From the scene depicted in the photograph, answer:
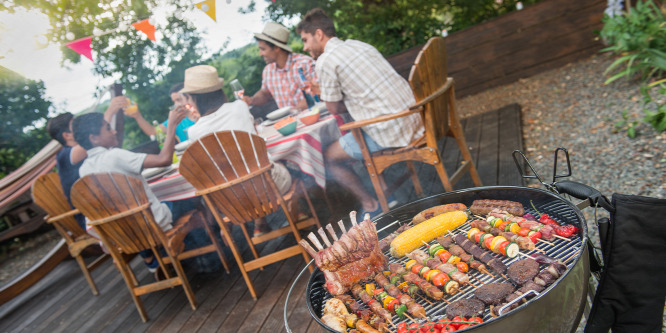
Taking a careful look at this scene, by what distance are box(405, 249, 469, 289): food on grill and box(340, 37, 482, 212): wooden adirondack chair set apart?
1.00 m

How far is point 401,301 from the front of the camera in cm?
144

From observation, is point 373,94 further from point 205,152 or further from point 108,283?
point 108,283

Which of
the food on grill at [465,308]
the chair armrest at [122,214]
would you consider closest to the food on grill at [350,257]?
the food on grill at [465,308]

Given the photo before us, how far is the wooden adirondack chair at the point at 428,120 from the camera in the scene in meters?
2.35

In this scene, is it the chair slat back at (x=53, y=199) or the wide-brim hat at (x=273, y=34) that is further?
the wide-brim hat at (x=273, y=34)

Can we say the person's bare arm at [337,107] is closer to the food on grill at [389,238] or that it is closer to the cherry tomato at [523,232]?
the food on grill at [389,238]

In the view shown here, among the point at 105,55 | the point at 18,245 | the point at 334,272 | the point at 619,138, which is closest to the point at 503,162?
the point at 619,138

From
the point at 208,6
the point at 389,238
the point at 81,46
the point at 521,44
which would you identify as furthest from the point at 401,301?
the point at 521,44

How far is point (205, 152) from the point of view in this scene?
241cm

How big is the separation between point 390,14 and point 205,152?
4822mm

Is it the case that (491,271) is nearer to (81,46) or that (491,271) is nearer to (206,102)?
(206,102)

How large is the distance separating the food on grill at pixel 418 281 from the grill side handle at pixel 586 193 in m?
0.58

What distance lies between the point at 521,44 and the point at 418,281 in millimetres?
5161

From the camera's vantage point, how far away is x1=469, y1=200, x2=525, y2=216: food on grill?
168 centimetres
